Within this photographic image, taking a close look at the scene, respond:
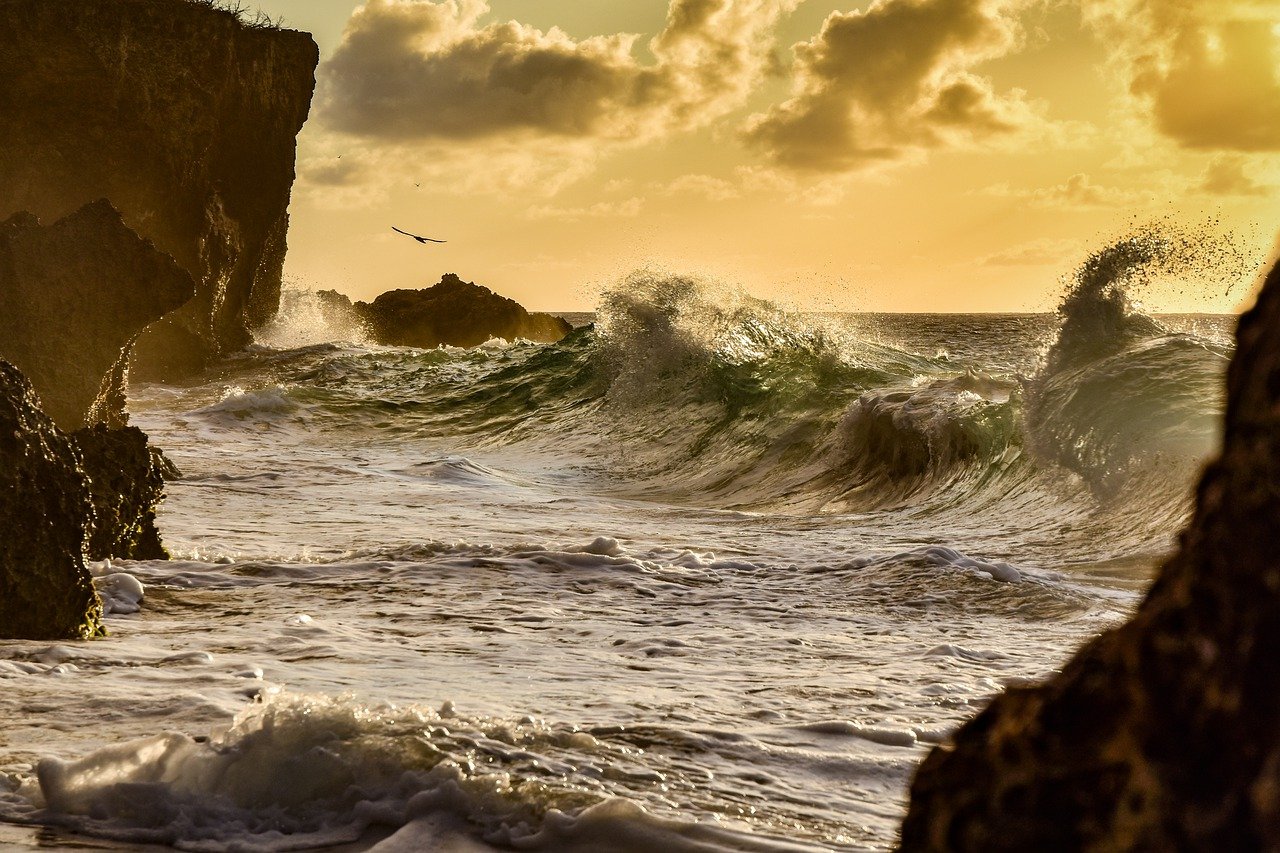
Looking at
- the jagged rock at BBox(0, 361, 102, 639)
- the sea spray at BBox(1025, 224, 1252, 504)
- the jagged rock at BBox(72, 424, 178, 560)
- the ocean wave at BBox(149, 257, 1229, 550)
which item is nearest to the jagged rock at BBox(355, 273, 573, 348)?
the ocean wave at BBox(149, 257, 1229, 550)

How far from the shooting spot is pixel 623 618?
16.9ft

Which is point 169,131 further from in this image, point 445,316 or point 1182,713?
point 1182,713

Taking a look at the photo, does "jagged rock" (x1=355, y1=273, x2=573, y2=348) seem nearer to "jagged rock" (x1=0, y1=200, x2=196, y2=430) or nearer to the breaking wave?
the breaking wave

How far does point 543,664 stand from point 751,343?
14086 millimetres

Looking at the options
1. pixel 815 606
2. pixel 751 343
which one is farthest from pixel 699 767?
pixel 751 343

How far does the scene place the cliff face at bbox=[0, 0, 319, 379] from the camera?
20.2 m

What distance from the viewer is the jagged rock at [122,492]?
5732 mm

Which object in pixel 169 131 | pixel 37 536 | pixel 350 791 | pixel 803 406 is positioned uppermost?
pixel 169 131

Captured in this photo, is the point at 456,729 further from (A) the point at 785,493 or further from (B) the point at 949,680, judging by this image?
(A) the point at 785,493

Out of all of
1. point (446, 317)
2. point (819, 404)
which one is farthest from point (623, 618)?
point (446, 317)

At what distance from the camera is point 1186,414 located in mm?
9250

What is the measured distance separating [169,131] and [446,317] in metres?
18.8

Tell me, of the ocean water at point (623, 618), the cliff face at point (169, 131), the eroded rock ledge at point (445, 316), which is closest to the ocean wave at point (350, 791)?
the ocean water at point (623, 618)

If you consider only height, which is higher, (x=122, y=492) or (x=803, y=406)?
(x=803, y=406)
